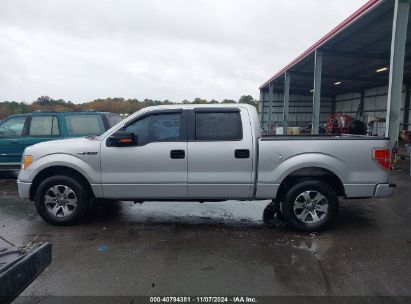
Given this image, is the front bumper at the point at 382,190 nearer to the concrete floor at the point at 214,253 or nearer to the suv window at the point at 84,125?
the concrete floor at the point at 214,253

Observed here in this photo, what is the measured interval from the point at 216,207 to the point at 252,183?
1642 mm

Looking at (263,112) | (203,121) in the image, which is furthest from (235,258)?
(263,112)

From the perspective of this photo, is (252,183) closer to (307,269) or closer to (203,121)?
(203,121)

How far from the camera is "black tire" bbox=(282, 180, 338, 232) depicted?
4711 mm

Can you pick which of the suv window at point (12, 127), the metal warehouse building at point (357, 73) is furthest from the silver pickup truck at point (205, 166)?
the metal warehouse building at point (357, 73)

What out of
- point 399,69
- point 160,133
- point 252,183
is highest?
point 399,69

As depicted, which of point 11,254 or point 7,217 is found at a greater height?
point 11,254

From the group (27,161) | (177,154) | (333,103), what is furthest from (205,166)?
(333,103)

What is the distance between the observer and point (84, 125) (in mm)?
7867

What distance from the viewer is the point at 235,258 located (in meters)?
3.92

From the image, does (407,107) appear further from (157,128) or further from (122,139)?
(122,139)

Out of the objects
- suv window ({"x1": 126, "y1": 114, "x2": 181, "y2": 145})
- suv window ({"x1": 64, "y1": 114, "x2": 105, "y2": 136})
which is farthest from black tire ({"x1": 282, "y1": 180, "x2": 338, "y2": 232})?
suv window ({"x1": 64, "y1": 114, "x2": 105, "y2": 136})

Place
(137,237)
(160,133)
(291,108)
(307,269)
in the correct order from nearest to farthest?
(307,269)
(137,237)
(160,133)
(291,108)

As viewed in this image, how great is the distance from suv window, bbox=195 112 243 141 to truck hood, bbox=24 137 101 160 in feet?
5.20
